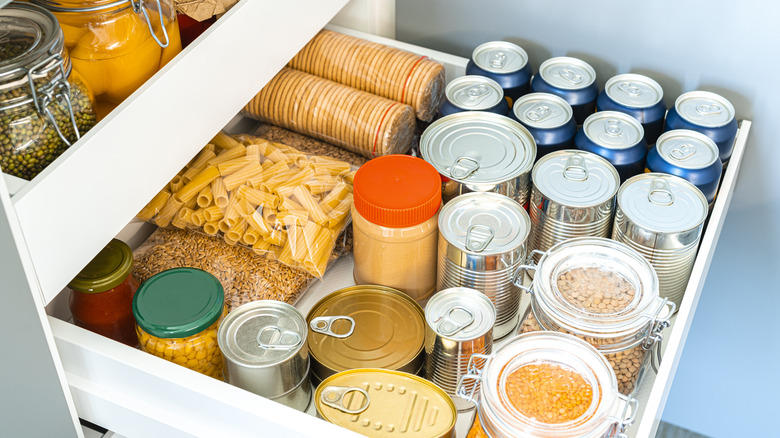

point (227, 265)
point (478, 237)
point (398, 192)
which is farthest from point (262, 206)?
point (478, 237)

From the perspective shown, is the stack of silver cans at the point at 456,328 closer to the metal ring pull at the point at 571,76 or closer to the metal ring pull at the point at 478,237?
the metal ring pull at the point at 478,237

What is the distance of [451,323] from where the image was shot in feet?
3.37

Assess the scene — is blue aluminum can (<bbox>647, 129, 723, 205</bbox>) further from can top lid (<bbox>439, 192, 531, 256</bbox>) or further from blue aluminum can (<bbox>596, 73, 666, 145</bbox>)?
can top lid (<bbox>439, 192, 531, 256</bbox>)

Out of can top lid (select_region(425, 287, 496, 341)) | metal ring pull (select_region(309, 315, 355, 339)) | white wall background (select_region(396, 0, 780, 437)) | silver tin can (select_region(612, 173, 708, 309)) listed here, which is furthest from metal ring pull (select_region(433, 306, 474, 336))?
white wall background (select_region(396, 0, 780, 437))

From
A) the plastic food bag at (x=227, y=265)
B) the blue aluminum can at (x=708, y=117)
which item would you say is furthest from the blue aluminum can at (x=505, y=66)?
the plastic food bag at (x=227, y=265)

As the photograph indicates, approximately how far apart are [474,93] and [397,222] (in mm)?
313

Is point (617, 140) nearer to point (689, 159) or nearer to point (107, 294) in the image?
point (689, 159)

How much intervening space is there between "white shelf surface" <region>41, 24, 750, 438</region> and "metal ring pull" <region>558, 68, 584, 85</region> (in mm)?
385

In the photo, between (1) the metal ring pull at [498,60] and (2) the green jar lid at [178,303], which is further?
(1) the metal ring pull at [498,60]

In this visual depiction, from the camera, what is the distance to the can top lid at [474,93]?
1.27 metres

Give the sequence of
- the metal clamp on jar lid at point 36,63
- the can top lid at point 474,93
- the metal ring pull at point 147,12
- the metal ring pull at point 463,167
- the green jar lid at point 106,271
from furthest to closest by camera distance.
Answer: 1. the can top lid at point 474,93
2. the metal ring pull at point 463,167
3. the green jar lid at point 106,271
4. the metal ring pull at point 147,12
5. the metal clamp on jar lid at point 36,63

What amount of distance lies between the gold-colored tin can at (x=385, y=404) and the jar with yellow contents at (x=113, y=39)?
445 millimetres

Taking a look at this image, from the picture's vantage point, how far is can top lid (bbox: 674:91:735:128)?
124 cm

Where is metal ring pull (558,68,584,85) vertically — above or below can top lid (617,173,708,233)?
above
